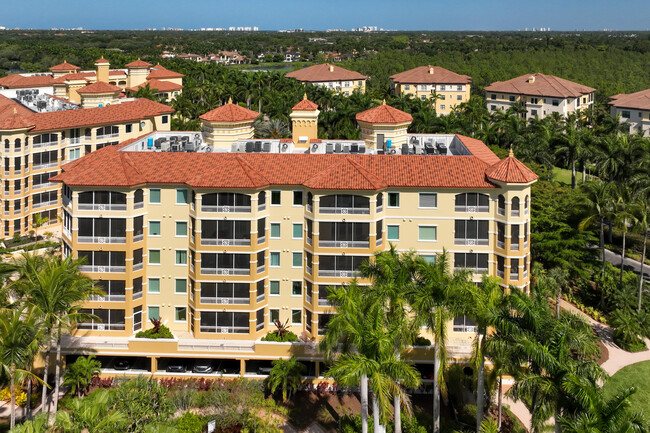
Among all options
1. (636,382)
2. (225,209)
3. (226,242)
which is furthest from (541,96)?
(226,242)

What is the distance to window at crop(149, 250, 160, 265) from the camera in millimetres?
47906

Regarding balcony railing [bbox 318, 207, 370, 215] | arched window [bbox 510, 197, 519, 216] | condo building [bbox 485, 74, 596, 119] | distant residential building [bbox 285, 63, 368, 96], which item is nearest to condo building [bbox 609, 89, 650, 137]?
condo building [bbox 485, 74, 596, 119]

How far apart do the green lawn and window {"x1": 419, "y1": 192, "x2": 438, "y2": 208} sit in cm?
1771

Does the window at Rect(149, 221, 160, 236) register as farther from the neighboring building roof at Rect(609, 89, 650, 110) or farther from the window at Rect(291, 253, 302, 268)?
the neighboring building roof at Rect(609, 89, 650, 110)

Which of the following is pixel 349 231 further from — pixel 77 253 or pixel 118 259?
pixel 77 253

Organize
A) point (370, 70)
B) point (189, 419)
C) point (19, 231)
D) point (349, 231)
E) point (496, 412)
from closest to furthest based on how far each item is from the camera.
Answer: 1. point (189, 419)
2. point (496, 412)
3. point (349, 231)
4. point (19, 231)
5. point (370, 70)

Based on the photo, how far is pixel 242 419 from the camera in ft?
134

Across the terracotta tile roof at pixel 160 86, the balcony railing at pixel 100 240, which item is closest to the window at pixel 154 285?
the balcony railing at pixel 100 240

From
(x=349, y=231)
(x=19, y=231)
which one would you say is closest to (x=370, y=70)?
(x=19, y=231)

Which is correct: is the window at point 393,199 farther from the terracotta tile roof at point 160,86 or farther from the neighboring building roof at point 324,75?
the neighboring building roof at point 324,75

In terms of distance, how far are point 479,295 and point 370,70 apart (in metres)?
170

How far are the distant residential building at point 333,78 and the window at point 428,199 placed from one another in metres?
121

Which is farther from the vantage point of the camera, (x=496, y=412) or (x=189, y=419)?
(x=496, y=412)

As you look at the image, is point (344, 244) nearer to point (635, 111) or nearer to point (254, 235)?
point (254, 235)
